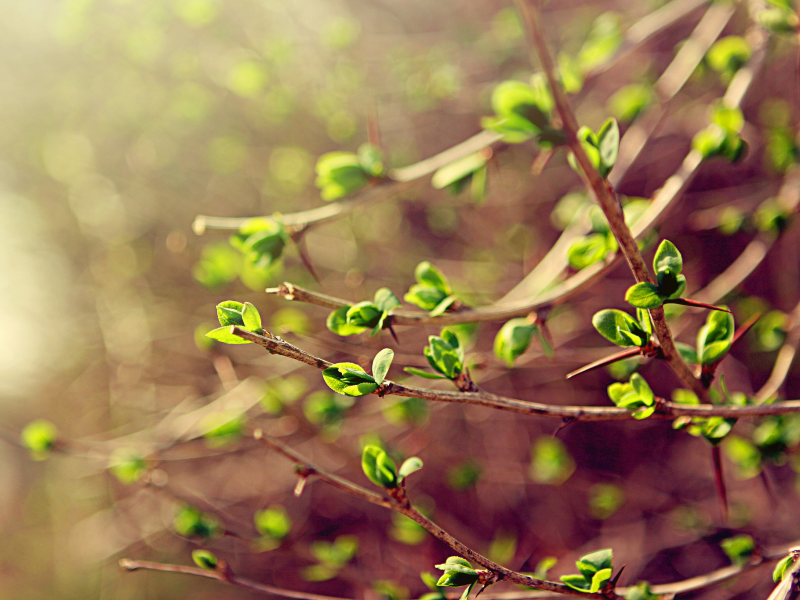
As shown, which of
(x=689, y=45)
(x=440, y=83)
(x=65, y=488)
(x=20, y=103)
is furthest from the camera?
(x=20, y=103)

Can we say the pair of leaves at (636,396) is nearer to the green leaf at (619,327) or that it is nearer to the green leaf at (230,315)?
the green leaf at (619,327)

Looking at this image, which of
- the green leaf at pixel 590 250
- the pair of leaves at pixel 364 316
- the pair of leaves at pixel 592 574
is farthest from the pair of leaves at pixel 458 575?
the green leaf at pixel 590 250

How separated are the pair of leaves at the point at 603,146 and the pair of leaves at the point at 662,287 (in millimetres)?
87

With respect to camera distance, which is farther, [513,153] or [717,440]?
[513,153]

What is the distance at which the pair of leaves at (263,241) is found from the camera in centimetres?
57

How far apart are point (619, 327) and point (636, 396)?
8cm

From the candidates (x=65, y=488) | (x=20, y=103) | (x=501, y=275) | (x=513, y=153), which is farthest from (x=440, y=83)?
(x=65, y=488)

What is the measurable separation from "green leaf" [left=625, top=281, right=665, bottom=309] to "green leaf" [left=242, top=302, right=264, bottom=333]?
30 centimetres

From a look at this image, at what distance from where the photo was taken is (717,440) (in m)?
0.49

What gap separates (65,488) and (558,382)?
203cm

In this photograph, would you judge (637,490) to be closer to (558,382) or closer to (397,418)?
(558,382)

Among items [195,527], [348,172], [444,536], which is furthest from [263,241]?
[195,527]

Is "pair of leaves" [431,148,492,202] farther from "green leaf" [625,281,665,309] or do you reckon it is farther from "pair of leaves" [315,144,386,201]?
"green leaf" [625,281,665,309]

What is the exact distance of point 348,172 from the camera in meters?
0.63
